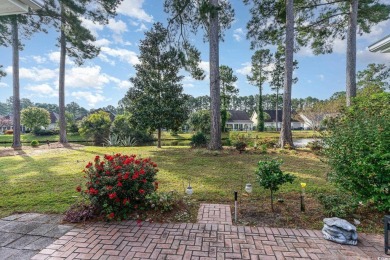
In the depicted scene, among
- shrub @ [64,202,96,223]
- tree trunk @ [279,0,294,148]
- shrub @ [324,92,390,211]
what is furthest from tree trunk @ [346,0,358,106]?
shrub @ [64,202,96,223]

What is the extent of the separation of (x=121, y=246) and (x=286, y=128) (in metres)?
9.80

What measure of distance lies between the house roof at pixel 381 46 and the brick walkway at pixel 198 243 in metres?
4.40

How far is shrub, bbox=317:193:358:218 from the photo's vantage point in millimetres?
3486

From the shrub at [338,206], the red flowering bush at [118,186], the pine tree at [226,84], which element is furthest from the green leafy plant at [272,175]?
the pine tree at [226,84]

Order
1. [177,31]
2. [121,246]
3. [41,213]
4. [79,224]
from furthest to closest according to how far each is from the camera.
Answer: [177,31], [41,213], [79,224], [121,246]

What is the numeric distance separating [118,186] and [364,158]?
13.1ft

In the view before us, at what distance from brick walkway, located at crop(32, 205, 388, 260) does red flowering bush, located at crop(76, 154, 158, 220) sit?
0.32 m

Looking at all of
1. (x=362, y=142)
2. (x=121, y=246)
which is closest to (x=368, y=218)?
(x=362, y=142)

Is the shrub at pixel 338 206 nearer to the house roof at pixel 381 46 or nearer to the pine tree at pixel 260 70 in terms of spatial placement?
the house roof at pixel 381 46

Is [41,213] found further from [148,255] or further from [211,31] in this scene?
[211,31]

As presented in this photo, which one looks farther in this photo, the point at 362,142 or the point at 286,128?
the point at 286,128

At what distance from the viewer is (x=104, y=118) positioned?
65.5 ft

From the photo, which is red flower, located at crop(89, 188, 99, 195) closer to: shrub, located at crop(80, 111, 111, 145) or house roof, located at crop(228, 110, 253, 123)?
shrub, located at crop(80, 111, 111, 145)

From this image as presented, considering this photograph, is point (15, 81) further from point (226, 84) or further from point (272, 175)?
point (226, 84)
